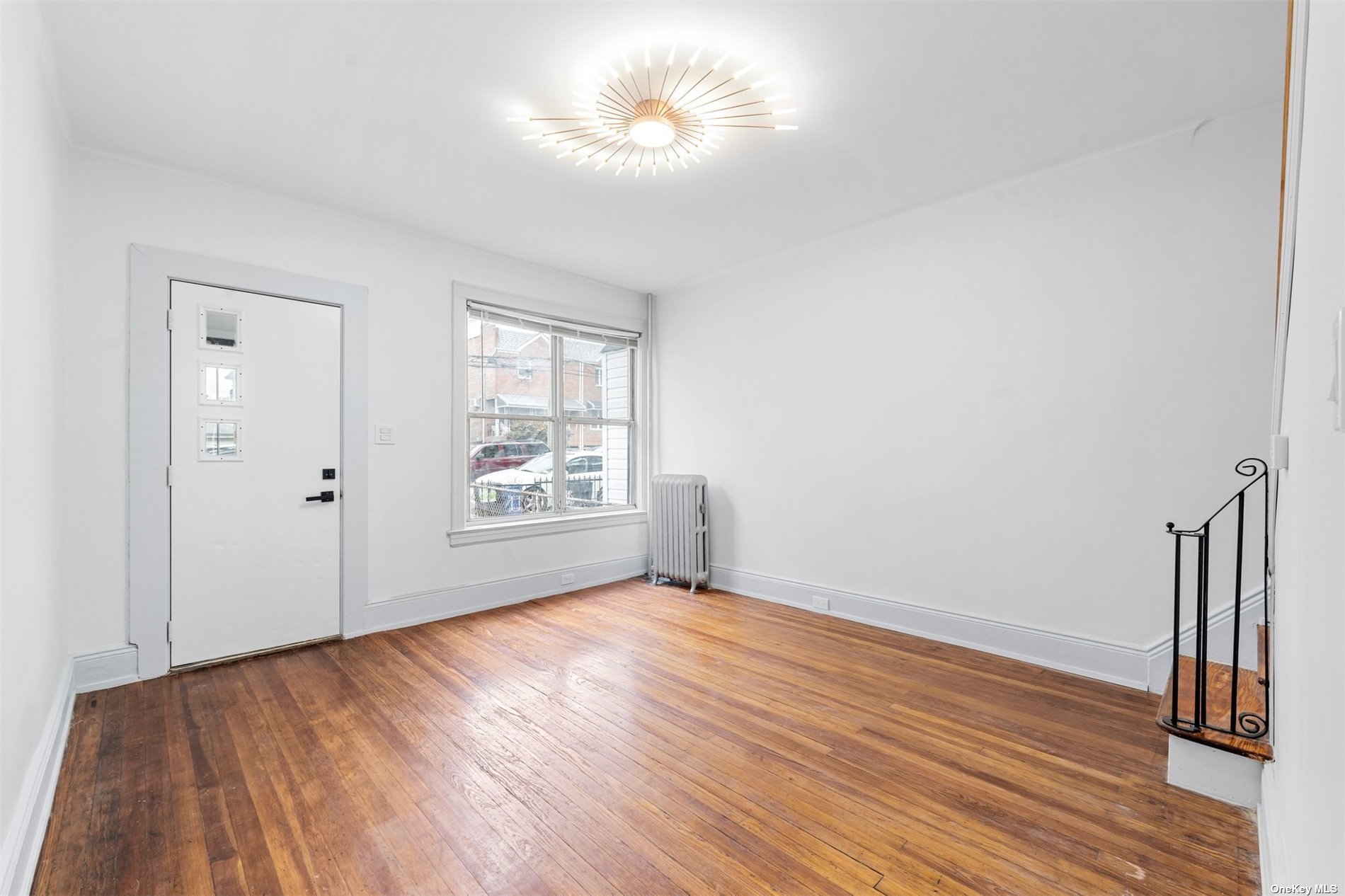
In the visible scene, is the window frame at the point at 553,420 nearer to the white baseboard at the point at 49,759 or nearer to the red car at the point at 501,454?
the red car at the point at 501,454

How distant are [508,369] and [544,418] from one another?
52cm

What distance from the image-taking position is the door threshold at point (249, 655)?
3252 mm

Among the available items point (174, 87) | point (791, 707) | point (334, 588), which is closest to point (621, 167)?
point (174, 87)

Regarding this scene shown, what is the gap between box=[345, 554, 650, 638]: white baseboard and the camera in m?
3.99

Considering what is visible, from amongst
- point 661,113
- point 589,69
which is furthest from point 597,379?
point 589,69

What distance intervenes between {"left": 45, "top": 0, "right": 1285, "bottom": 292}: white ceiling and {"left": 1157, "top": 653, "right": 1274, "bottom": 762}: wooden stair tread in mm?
2437

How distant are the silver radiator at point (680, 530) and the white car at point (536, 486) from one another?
60cm

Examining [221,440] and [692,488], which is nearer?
[221,440]

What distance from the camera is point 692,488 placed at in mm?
5074

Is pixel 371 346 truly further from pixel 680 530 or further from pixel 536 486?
pixel 680 530

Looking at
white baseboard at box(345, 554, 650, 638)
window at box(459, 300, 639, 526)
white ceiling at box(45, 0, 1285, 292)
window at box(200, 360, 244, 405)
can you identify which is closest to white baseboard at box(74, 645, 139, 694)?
white baseboard at box(345, 554, 650, 638)

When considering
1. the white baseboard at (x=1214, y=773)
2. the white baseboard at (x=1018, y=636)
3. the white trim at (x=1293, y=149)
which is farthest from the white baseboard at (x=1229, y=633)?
the white trim at (x=1293, y=149)

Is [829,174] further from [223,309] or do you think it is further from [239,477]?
[239,477]

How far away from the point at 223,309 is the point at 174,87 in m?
1.24
